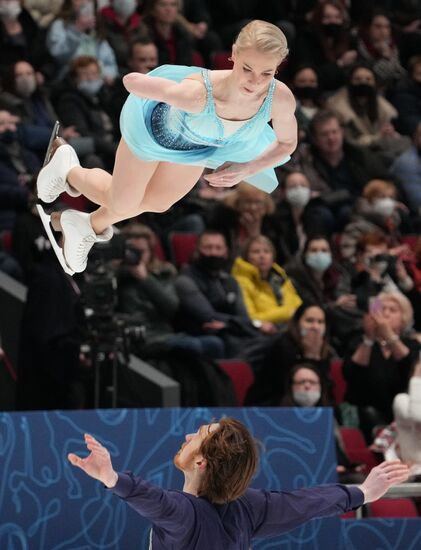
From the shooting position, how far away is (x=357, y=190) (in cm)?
1058

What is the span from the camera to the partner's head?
5137 mm

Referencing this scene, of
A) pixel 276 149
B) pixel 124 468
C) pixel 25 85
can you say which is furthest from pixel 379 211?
pixel 276 149

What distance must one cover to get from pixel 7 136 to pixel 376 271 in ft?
8.44

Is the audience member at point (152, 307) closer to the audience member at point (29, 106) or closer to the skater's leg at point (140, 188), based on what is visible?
the audience member at point (29, 106)

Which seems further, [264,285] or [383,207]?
[383,207]

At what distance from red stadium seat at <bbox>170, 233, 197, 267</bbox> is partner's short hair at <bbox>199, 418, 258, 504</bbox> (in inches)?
164

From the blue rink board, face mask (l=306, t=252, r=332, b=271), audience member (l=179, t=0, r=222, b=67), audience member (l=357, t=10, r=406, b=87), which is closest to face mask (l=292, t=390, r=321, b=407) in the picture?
the blue rink board

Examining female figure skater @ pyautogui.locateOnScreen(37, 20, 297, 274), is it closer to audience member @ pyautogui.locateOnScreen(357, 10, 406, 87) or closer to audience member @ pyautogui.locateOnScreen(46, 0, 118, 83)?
audience member @ pyautogui.locateOnScreen(46, 0, 118, 83)

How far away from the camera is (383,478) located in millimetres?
5340

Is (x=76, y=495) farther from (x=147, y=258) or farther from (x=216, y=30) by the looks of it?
(x=216, y=30)

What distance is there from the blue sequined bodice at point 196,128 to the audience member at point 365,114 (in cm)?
580

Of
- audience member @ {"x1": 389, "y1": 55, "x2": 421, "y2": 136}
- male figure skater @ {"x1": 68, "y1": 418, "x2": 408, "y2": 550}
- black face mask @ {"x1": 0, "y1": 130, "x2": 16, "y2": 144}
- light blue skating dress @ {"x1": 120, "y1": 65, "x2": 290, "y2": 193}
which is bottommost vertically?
audience member @ {"x1": 389, "y1": 55, "x2": 421, "y2": 136}

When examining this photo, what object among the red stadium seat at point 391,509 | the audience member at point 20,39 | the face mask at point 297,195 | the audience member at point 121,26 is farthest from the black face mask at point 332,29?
the red stadium seat at point 391,509

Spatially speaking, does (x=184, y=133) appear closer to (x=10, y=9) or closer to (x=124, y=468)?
(x=124, y=468)
